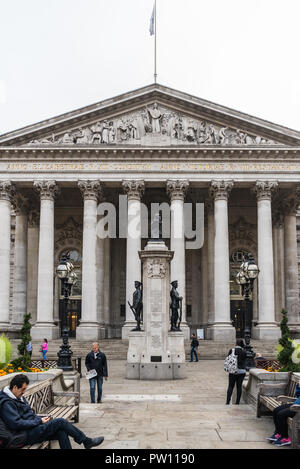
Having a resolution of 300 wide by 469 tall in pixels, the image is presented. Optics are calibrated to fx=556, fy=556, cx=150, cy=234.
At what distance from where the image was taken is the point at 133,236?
134ft

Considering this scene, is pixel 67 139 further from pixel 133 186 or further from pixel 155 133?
pixel 155 133

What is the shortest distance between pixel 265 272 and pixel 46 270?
1616 centimetres

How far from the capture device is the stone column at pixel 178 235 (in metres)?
40.5

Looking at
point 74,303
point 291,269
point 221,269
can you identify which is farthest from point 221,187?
point 74,303

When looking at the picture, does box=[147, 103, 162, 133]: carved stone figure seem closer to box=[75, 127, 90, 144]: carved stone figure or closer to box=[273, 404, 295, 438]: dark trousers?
box=[75, 127, 90, 144]: carved stone figure

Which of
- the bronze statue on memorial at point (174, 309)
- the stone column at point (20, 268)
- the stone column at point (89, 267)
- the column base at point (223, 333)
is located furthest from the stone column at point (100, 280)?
the bronze statue on memorial at point (174, 309)

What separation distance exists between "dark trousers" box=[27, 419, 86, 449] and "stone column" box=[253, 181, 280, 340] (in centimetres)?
3293

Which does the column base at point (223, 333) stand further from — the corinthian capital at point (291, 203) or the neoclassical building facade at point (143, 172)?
the corinthian capital at point (291, 203)

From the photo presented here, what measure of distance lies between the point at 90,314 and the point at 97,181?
986 centimetres

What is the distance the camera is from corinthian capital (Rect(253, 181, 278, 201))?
41688 millimetres

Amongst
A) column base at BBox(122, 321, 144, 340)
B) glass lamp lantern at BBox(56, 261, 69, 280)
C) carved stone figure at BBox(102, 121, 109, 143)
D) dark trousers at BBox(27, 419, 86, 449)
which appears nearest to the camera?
dark trousers at BBox(27, 419, 86, 449)

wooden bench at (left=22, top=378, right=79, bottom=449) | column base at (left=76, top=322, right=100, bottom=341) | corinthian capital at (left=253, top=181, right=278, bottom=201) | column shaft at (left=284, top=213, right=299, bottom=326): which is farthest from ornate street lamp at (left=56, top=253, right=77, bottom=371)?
column shaft at (left=284, top=213, right=299, bottom=326)

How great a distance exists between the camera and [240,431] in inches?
443

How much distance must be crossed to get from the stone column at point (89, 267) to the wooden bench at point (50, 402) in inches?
1086
